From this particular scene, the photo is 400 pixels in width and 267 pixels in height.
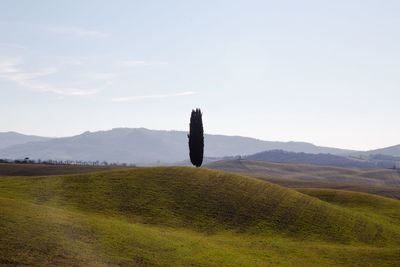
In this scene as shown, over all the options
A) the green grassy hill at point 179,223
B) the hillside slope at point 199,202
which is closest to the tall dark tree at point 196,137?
the green grassy hill at point 179,223

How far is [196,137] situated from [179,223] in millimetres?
34576

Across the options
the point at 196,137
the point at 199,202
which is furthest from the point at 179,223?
the point at 196,137

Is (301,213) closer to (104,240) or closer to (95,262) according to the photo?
(104,240)

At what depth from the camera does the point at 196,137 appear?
7844 cm

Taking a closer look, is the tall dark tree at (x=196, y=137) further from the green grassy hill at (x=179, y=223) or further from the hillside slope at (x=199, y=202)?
the hillside slope at (x=199, y=202)

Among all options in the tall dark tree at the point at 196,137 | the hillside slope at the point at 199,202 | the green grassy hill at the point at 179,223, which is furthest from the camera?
the tall dark tree at the point at 196,137

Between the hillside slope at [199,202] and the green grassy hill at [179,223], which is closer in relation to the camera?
the green grassy hill at [179,223]

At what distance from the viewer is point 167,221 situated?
149ft

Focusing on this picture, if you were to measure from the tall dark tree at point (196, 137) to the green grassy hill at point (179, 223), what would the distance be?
1110 cm

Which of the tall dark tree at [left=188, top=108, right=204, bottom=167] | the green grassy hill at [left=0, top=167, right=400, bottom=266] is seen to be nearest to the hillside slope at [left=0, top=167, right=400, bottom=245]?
the green grassy hill at [left=0, top=167, right=400, bottom=266]

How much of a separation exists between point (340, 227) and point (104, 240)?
116 ft

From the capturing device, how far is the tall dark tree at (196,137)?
78119mm

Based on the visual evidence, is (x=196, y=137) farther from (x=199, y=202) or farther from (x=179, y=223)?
(x=179, y=223)

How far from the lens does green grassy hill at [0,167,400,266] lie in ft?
93.6
